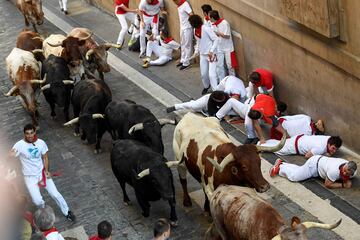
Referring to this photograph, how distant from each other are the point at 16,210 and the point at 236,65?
6219mm

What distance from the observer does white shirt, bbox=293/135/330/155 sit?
12922mm

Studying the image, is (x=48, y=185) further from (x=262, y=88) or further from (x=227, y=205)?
(x=262, y=88)

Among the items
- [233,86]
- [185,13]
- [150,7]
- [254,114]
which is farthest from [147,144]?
[150,7]

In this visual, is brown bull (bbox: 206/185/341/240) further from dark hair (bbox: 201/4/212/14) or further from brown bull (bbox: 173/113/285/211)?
dark hair (bbox: 201/4/212/14)

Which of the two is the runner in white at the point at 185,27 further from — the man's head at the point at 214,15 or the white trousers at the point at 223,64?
the man's head at the point at 214,15

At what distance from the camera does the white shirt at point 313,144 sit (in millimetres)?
12922

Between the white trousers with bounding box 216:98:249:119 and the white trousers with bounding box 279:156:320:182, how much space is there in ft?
7.50

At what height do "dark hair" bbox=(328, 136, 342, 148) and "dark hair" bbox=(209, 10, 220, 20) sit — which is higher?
"dark hair" bbox=(209, 10, 220, 20)

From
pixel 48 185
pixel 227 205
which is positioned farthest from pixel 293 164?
pixel 48 185

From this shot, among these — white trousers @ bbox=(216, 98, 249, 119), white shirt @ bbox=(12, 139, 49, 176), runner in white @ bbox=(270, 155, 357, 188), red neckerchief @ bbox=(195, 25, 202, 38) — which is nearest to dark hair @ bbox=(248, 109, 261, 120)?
white trousers @ bbox=(216, 98, 249, 119)

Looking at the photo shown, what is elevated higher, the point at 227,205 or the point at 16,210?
the point at 227,205

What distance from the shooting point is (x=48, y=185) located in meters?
12.0

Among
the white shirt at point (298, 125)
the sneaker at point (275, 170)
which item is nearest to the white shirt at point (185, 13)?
the white shirt at point (298, 125)

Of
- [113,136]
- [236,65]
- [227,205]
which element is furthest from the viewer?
[236,65]
